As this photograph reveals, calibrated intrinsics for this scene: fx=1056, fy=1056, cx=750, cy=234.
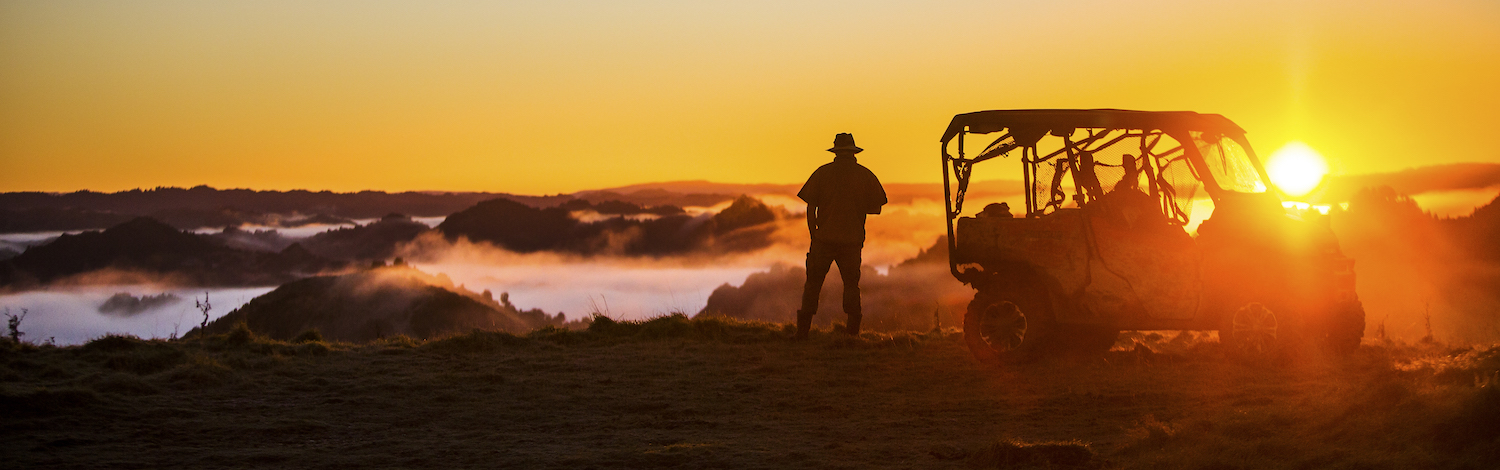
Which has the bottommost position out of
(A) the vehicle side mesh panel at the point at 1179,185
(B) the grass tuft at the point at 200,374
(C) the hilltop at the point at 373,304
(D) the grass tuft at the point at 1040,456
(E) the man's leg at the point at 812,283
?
(C) the hilltop at the point at 373,304

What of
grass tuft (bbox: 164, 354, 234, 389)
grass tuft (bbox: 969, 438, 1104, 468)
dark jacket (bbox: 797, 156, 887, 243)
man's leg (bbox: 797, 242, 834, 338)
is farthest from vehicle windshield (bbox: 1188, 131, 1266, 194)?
grass tuft (bbox: 164, 354, 234, 389)

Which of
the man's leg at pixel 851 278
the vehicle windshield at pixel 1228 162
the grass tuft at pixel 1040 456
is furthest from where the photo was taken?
the man's leg at pixel 851 278

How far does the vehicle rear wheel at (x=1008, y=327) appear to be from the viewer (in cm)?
1006

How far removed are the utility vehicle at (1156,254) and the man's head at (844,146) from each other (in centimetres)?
177

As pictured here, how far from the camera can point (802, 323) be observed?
12.2 m

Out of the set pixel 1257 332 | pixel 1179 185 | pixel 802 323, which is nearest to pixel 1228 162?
pixel 1179 185

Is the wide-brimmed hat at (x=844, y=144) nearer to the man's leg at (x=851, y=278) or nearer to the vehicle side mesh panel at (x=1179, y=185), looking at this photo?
the man's leg at (x=851, y=278)

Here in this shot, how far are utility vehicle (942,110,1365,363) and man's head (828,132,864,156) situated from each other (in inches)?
69.6

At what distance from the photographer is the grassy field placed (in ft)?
20.9

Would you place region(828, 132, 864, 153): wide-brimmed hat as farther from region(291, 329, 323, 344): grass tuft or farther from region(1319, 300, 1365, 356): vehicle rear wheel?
region(291, 329, 323, 344): grass tuft

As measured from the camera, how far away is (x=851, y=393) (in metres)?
9.17

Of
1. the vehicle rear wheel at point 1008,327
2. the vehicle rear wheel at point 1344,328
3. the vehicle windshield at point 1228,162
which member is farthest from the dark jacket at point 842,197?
the vehicle rear wheel at point 1344,328

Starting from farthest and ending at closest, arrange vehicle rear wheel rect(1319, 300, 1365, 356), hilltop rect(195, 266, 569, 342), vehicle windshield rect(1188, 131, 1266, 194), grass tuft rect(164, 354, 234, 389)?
hilltop rect(195, 266, 569, 342) → vehicle windshield rect(1188, 131, 1266, 194) → vehicle rear wheel rect(1319, 300, 1365, 356) → grass tuft rect(164, 354, 234, 389)

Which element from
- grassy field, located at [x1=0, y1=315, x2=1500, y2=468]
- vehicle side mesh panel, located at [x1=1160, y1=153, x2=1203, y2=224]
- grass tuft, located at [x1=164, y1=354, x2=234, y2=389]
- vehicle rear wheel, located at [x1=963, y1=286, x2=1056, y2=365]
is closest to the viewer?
grassy field, located at [x1=0, y1=315, x2=1500, y2=468]
